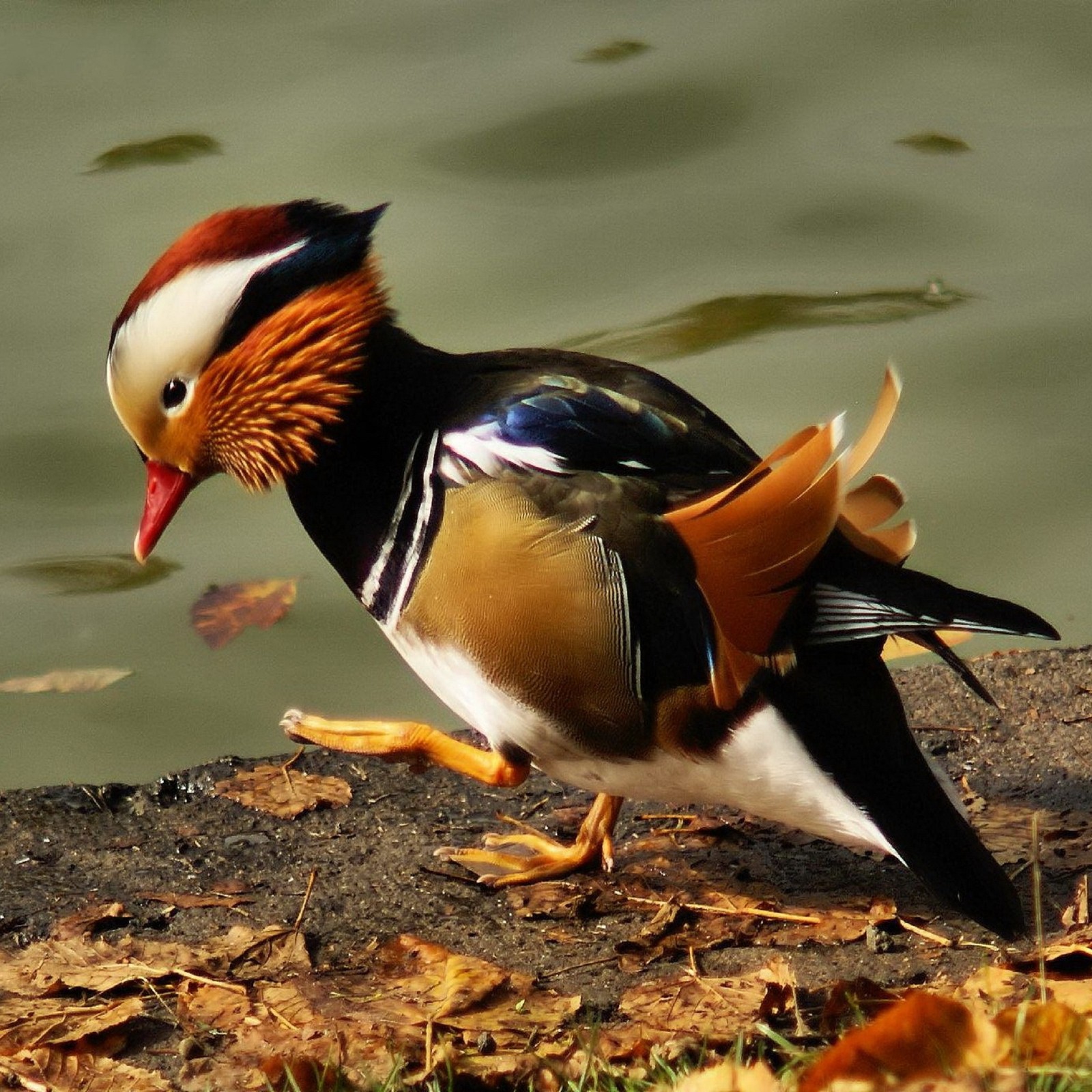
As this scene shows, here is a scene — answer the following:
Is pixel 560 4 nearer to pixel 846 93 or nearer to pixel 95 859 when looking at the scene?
pixel 846 93

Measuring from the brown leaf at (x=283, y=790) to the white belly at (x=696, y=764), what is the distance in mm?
702

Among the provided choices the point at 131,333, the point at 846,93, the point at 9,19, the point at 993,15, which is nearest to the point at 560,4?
the point at 846,93

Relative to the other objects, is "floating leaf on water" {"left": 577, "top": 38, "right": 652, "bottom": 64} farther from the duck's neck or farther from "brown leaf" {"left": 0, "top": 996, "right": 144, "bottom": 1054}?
"brown leaf" {"left": 0, "top": 996, "right": 144, "bottom": 1054}

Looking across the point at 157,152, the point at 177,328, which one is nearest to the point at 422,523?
the point at 177,328

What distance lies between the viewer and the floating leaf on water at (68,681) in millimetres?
5320

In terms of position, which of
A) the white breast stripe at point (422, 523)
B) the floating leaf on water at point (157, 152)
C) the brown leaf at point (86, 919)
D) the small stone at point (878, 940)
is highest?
the white breast stripe at point (422, 523)

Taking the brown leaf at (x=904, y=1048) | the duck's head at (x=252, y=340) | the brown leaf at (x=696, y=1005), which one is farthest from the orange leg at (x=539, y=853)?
the brown leaf at (x=904, y=1048)

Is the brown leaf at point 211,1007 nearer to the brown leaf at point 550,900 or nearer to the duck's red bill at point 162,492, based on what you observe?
the brown leaf at point 550,900

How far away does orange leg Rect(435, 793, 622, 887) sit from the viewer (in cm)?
359

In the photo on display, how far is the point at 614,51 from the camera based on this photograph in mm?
8102

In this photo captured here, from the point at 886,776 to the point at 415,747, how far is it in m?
0.98

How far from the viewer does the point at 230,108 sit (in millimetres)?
7707

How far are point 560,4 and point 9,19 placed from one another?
270 cm

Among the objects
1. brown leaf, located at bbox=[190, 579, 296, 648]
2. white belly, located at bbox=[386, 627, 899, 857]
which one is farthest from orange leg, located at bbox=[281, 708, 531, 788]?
brown leaf, located at bbox=[190, 579, 296, 648]
